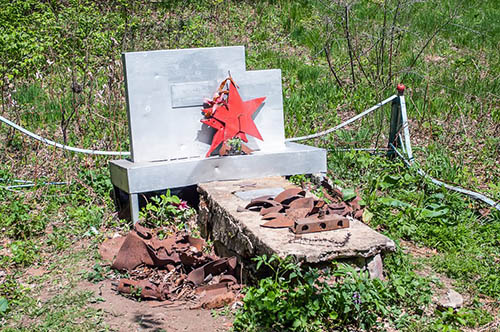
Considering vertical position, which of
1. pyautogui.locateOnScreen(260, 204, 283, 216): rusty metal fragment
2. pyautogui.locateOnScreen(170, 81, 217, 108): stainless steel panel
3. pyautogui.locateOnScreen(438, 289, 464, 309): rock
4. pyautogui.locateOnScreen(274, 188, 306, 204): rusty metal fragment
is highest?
pyautogui.locateOnScreen(170, 81, 217, 108): stainless steel panel

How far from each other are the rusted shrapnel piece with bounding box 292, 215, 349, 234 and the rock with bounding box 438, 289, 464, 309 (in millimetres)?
839

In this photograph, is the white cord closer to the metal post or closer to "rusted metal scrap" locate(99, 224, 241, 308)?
the metal post

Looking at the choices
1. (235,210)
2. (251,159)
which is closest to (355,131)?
(251,159)

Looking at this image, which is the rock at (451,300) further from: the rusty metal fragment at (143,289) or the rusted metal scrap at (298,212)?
the rusty metal fragment at (143,289)

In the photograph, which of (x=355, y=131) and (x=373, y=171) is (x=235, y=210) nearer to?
(x=373, y=171)

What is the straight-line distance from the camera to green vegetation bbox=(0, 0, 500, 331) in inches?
151

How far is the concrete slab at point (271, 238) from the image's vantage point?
3.91m

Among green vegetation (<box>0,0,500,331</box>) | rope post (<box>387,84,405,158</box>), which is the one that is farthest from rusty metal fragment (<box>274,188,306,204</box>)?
rope post (<box>387,84,405,158</box>)

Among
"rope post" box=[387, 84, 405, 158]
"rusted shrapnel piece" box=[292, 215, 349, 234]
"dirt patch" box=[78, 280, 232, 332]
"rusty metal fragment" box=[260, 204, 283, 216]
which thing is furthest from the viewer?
"rope post" box=[387, 84, 405, 158]

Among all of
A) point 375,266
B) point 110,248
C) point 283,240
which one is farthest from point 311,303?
point 110,248

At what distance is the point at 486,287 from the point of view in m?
4.35

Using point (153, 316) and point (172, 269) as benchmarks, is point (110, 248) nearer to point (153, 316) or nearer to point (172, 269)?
point (172, 269)

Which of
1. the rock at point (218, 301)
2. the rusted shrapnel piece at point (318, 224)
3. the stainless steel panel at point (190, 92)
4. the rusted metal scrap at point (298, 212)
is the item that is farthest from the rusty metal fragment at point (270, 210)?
the stainless steel panel at point (190, 92)

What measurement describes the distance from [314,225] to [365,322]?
82 cm
